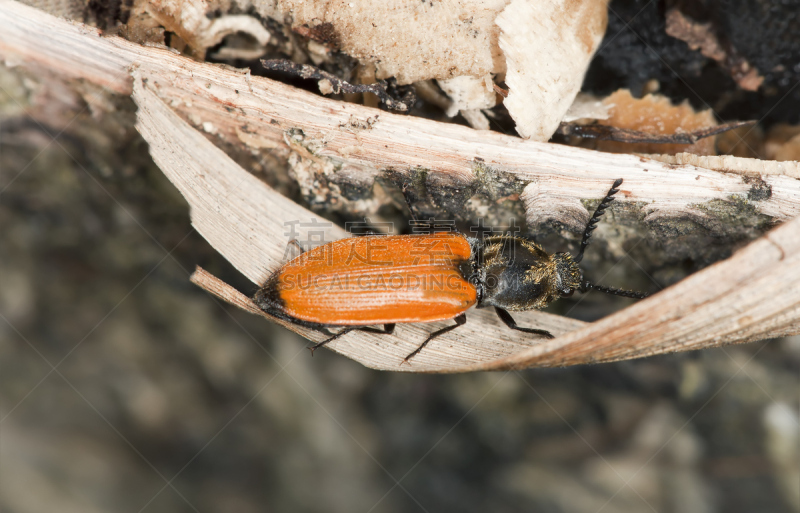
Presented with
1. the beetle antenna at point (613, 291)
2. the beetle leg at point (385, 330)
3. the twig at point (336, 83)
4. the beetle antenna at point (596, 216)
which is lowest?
the beetle leg at point (385, 330)

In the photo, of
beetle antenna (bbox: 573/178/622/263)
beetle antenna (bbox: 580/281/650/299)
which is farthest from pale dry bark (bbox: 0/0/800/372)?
beetle antenna (bbox: 580/281/650/299)

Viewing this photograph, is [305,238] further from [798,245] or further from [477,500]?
[798,245]

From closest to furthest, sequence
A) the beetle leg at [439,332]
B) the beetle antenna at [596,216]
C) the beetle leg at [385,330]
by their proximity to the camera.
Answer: the beetle antenna at [596,216]
the beetle leg at [439,332]
the beetle leg at [385,330]

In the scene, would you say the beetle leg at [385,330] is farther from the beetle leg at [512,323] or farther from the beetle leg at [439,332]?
the beetle leg at [512,323]

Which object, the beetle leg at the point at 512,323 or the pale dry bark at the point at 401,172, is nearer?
the pale dry bark at the point at 401,172

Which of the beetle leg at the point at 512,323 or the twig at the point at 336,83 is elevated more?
the twig at the point at 336,83

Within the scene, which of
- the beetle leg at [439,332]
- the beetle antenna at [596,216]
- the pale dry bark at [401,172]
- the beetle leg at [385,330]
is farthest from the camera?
the beetle leg at [385,330]

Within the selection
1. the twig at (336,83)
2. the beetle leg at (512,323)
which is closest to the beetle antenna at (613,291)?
the beetle leg at (512,323)

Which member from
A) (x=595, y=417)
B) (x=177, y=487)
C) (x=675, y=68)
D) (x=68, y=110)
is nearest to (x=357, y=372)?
(x=177, y=487)
